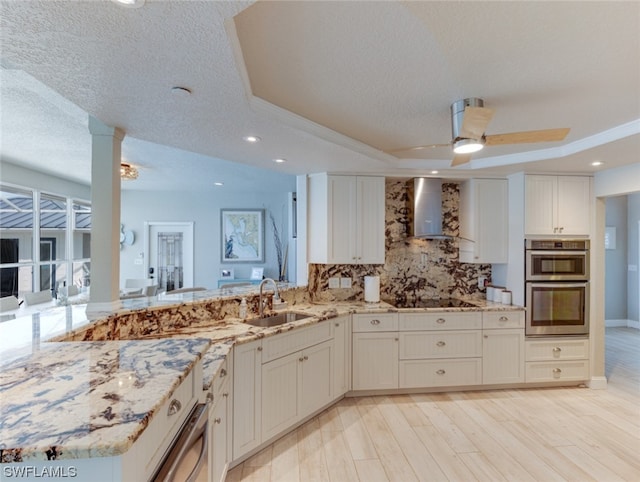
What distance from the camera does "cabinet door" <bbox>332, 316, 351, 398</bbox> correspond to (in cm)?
308

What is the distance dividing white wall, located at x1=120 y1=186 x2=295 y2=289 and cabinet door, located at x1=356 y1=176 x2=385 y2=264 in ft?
10.4

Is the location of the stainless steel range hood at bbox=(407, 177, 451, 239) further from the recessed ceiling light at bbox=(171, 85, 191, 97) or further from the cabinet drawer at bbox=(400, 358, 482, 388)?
the recessed ceiling light at bbox=(171, 85, 191, 97)

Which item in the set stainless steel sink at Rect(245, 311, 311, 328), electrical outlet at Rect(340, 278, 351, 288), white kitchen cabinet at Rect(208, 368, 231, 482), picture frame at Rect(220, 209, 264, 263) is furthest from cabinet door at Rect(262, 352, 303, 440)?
picture frame at Rect(220, 209, 264, 263)

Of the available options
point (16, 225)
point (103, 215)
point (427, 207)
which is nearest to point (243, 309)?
point (103, 215)

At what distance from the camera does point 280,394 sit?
251 centimetres

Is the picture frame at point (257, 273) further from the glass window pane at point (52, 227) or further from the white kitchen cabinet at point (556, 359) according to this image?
the white kitchen cabinet at point (556, 359)

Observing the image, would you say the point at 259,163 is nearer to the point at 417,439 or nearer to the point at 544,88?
the point at 544,88

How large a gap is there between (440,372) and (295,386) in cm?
164

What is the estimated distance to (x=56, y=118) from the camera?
2877 mm

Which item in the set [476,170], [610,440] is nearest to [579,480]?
[610,440]

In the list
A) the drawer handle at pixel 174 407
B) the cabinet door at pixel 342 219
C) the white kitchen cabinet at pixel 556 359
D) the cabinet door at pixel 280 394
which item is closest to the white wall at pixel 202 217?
the cabinet door at pixel 342 219

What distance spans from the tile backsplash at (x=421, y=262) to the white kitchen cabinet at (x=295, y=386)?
137 centimetres

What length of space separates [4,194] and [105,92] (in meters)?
4.40

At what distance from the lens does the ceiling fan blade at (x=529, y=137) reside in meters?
1.91
